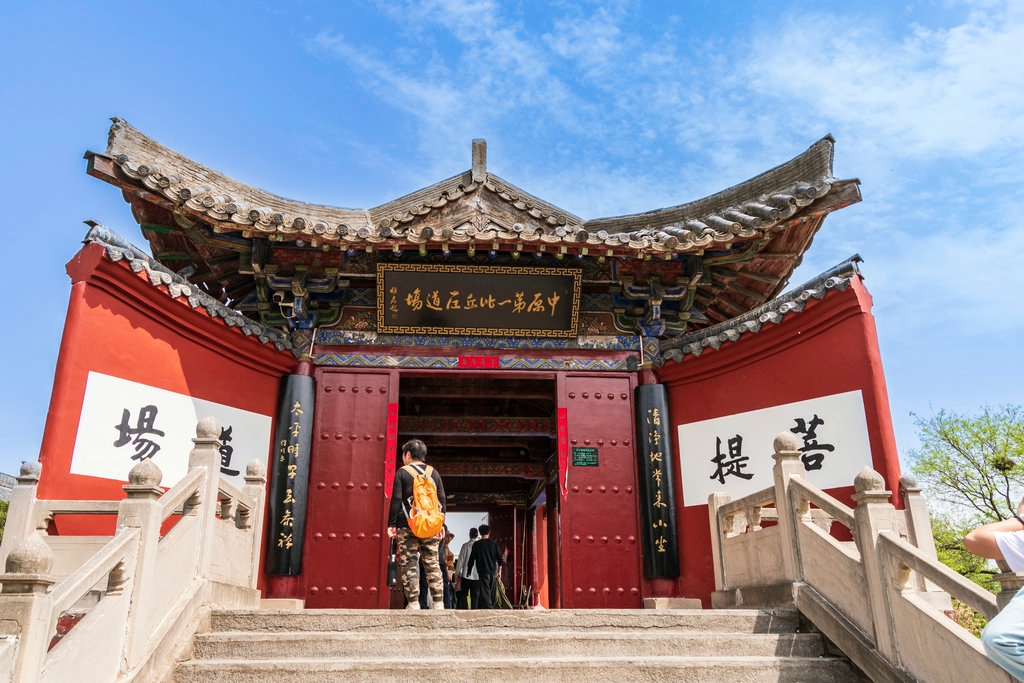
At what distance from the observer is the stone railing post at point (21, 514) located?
5367 millimetres

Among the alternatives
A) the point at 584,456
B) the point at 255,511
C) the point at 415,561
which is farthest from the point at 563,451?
the point at 255,511

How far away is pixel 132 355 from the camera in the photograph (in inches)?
270

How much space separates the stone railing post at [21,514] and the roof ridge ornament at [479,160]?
5.54 m

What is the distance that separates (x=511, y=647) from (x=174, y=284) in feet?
14.9

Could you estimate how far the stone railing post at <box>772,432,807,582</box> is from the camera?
5660mm

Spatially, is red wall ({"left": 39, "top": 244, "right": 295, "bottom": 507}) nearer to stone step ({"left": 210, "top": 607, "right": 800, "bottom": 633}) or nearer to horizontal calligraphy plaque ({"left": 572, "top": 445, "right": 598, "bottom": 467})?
stone step ({"left": 210, "top": 607, "right": 800, "bottom": 633})

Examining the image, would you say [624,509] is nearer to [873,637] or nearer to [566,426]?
[566,426]

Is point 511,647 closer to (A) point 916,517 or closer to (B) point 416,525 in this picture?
(B) point 416,525

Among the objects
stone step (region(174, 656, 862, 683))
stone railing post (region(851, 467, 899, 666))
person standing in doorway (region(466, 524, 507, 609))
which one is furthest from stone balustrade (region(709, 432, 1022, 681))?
person standing in doorway (region(466, 524, 507, 609))

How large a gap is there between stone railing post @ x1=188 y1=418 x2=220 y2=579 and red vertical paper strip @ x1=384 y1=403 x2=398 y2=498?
2580mm

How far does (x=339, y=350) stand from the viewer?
8742mm

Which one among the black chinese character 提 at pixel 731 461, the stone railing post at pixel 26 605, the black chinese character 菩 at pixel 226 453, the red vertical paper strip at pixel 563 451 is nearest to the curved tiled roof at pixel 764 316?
the black chinese character 提 at pixel 731 461

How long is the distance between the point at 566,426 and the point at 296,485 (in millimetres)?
2909

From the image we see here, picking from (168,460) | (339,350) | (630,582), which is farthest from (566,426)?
(168,460)
